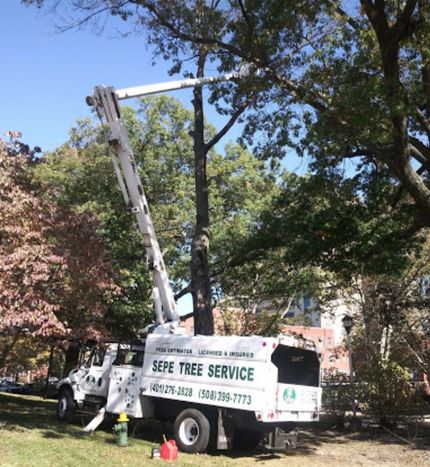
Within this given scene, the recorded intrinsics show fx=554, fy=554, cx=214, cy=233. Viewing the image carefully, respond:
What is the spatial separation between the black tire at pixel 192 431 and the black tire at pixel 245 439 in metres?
1.16

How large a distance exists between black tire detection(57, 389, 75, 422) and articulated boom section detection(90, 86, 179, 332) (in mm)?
4503

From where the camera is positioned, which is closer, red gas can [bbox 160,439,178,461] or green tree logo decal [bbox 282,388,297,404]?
red gas can [bbox 160,439,178,461]

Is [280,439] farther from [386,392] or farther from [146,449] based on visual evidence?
[386,392]

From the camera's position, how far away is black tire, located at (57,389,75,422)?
17094 millimetres

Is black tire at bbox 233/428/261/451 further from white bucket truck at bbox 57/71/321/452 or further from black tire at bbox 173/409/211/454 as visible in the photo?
black tire at bbox 173/409/211/454

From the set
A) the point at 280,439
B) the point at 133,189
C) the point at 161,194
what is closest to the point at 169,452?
the point at 280,439

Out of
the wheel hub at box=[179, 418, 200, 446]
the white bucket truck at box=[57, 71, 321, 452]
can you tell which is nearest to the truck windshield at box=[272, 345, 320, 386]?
the white bucket truck at box=[57, 71, 321, 452]

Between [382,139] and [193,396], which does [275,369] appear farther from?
[382,139]

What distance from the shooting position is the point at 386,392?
1866 cm

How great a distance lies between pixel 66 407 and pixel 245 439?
21.8 feet

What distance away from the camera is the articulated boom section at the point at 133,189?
46.9ft

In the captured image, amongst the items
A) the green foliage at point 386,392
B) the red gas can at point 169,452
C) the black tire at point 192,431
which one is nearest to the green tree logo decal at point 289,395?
the black tire at point 192,431

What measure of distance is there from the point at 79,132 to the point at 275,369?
23.2 metres

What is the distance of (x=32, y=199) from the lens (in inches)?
526
